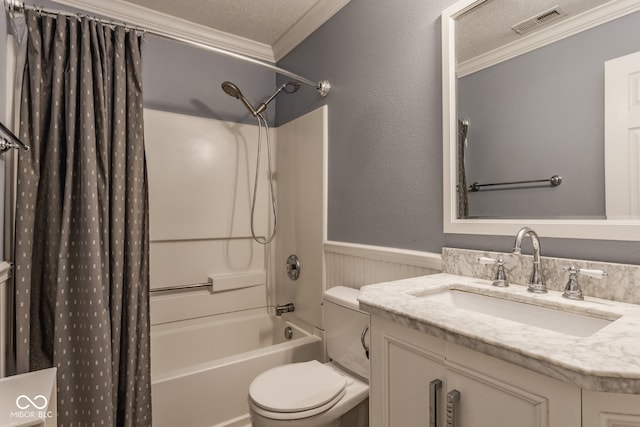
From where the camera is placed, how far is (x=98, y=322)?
52.1 inches

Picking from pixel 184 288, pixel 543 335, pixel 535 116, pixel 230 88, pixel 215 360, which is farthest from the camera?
pixel 184 288

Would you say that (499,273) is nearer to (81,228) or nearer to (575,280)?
(575,280)

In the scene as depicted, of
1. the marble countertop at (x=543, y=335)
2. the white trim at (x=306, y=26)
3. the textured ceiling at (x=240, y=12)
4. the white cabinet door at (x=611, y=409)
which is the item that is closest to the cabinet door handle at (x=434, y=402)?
the marble countertop at (x=543, y=335)

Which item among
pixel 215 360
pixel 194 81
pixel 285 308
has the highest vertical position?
pixel 194 81

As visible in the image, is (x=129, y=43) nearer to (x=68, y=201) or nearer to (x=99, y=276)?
(x=68, y=201)

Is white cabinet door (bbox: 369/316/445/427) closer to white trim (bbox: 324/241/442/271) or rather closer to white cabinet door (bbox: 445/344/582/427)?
white cabinet door (bbox: 445/344/582/427)

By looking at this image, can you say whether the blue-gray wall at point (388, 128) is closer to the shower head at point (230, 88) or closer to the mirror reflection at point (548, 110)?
the mirror reflection at point (548, 110)

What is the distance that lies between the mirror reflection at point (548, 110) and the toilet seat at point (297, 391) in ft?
2.81

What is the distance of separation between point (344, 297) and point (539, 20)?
126cm

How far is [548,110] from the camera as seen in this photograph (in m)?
1.02

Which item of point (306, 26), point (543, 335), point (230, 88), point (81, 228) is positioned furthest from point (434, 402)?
point (306, 26)

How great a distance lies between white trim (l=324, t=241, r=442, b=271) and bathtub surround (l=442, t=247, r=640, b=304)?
61 millimetres

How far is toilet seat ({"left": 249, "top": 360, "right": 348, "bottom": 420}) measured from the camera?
1146mm

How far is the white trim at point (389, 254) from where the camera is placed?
4.28 feet
